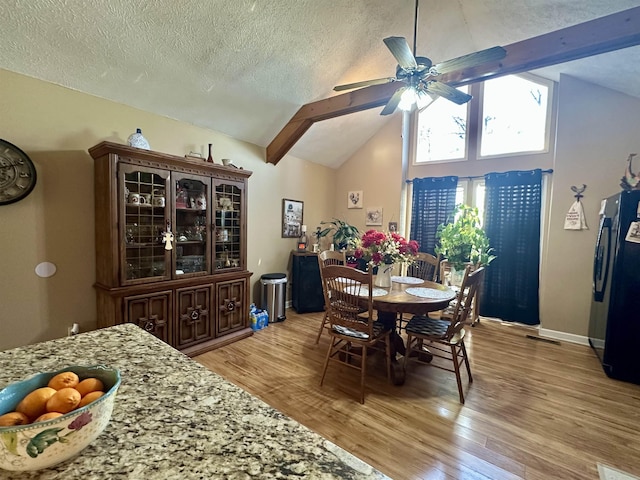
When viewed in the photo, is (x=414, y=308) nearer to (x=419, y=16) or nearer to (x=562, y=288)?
(x=562, y=288)

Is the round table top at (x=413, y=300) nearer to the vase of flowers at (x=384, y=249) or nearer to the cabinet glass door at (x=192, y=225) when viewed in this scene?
the vase of flowers at (x=384, y=249)

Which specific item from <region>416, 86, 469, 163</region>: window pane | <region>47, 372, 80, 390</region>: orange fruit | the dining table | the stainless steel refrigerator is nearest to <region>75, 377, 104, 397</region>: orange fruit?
<region>47, 372, 80, 390</region>: orange fruit

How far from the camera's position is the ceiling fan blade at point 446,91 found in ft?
7.26

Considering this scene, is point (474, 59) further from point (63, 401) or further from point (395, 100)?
point (63, 401)

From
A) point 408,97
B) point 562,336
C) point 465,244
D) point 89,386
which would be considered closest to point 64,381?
point 89,386

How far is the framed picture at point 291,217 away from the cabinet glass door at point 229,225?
112cm

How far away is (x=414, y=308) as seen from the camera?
7.39 ft

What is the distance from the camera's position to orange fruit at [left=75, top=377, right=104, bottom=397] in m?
0.63

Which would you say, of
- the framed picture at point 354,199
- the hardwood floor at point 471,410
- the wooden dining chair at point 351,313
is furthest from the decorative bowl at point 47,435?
the framed picture at point 354,199

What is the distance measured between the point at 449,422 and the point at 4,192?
142 inches

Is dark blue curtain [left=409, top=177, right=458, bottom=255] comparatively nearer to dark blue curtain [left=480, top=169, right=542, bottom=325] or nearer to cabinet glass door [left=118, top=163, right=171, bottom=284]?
dark blue curtain [left=480, top=169, right=542, bottom=325]

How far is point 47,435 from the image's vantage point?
0.52m

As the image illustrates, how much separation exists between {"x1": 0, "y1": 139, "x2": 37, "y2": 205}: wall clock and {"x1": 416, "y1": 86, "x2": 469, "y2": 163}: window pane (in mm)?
4816

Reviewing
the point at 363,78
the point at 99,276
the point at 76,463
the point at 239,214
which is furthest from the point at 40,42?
the point at 363,78
